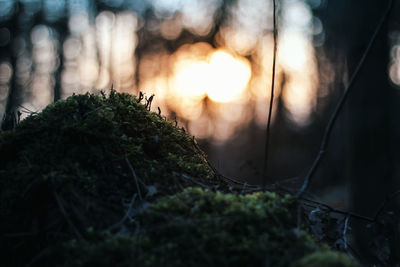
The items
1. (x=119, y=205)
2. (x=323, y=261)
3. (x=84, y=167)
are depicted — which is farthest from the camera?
(x=84, y=167)

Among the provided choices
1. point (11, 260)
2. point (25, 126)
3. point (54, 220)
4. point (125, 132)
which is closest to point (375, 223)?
point (125, 132)

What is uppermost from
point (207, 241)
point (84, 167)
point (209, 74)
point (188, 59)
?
point (188, 59)

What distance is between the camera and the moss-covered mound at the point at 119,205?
4.37 ft

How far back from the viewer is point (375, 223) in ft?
7.72

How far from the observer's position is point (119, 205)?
5.60ft

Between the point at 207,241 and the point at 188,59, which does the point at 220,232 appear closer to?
the point at 207,241

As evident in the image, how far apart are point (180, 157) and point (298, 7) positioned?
15.3m

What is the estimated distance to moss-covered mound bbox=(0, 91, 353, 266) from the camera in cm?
133

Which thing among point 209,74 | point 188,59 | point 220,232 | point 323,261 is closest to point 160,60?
point 188,59

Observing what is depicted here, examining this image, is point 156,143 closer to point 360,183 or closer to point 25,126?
point 25,126

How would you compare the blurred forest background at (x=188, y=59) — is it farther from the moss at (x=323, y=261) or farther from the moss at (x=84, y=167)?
the moss at (x=323, y=261)

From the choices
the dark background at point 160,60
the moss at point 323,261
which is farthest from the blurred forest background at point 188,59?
the moss at point 323,261

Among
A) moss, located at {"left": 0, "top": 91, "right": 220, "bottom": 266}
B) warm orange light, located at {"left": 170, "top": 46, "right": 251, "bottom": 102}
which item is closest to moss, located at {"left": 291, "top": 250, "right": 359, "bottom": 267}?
moss, located at {"left": 0, "top": 91, "right": 220, "bottom": 266}

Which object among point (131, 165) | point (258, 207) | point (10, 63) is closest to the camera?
point (258, 207)
